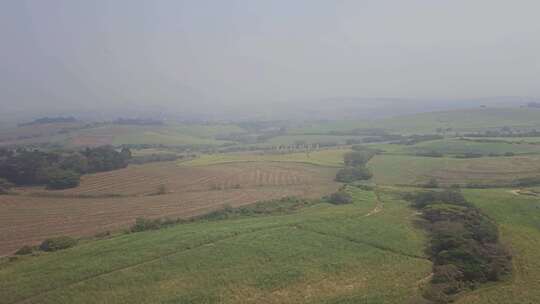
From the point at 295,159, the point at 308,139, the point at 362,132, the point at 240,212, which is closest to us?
the point at 240,212

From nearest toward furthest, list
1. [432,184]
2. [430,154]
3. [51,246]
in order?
[51,246] < [432,184] < [430,154]

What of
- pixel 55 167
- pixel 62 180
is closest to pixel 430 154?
pixel 62 180

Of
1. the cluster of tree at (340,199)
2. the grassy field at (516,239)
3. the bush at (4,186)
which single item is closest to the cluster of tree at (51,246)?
the bush at (4,186)

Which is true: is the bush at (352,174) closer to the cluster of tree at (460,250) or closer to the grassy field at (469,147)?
the cluster of tree at (460,250)

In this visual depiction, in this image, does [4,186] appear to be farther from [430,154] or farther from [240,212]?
[430,154]

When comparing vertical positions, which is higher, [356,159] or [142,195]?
[356,159]

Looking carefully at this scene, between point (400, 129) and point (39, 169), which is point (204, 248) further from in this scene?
point (400, 129)

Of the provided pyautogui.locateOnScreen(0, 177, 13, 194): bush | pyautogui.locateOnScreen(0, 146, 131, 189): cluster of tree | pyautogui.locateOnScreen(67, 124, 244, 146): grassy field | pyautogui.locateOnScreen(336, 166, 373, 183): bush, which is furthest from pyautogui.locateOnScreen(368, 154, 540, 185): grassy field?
pyautogui.locateOnScreen(67, 124, 244, 146): grassy field

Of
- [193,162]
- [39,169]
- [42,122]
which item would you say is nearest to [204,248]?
[39,169]
